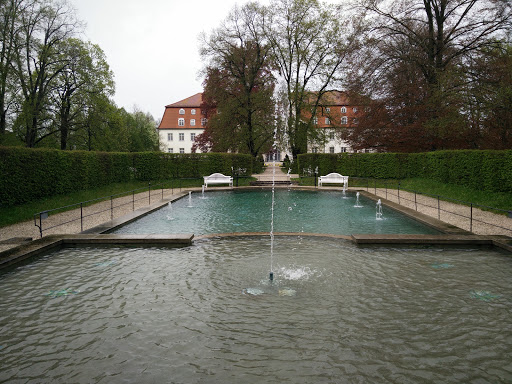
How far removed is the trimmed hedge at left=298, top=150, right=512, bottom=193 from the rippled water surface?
975cm

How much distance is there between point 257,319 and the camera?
471 centimetres

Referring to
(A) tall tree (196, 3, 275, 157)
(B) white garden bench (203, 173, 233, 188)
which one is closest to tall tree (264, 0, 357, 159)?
(A) tall tree (196, 3, 275, 157)

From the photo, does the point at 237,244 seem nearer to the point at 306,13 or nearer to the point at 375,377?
the point at 375,377

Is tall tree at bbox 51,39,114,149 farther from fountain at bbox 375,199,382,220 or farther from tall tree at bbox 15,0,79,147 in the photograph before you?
fountain at bbox 375,199,382,220

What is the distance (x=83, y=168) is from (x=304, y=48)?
22.7m

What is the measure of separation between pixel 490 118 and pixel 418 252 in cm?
1951

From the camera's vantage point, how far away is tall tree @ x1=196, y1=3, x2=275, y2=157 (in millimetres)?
30922

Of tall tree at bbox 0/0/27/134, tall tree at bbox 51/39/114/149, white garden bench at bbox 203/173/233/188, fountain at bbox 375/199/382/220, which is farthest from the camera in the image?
tall tree at bbox 51/39/114/149

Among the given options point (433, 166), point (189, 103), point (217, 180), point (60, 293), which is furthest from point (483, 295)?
point (189, 103)

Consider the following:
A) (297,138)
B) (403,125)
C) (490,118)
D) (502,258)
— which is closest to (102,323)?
(502,258)

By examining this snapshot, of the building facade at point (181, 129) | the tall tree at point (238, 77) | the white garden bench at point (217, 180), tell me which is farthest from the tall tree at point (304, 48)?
the building facade at point (181, 129)

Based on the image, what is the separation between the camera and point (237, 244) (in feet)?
28.3

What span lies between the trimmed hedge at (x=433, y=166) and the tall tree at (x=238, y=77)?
659 cm

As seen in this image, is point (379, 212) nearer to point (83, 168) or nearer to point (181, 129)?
point (83, 168)
